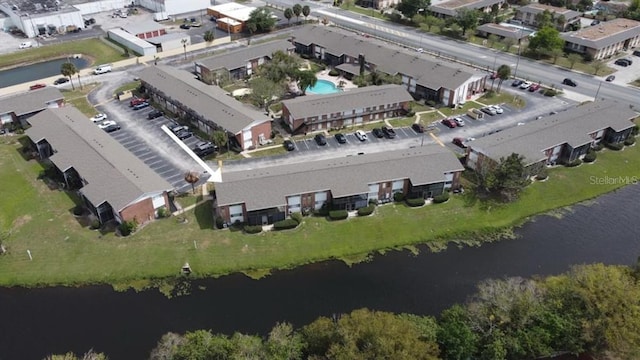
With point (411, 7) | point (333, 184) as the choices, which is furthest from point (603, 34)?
point (333, 184)

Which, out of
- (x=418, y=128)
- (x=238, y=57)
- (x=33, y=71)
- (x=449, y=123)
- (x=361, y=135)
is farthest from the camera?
(x=33, y=71)

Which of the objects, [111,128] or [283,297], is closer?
[283,297]

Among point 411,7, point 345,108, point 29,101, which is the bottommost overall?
point 29,101

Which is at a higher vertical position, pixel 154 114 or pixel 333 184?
pixel 333 184


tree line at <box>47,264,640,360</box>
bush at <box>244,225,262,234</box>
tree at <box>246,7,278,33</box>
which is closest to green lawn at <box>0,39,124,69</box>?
tree at <box>246,7,278,33</box>

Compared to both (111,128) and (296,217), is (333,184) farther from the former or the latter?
(111,128)

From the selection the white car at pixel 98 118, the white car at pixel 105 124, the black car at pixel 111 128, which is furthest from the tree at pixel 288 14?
the black car at pixel 111 128

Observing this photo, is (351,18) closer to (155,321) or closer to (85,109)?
(85,109)
